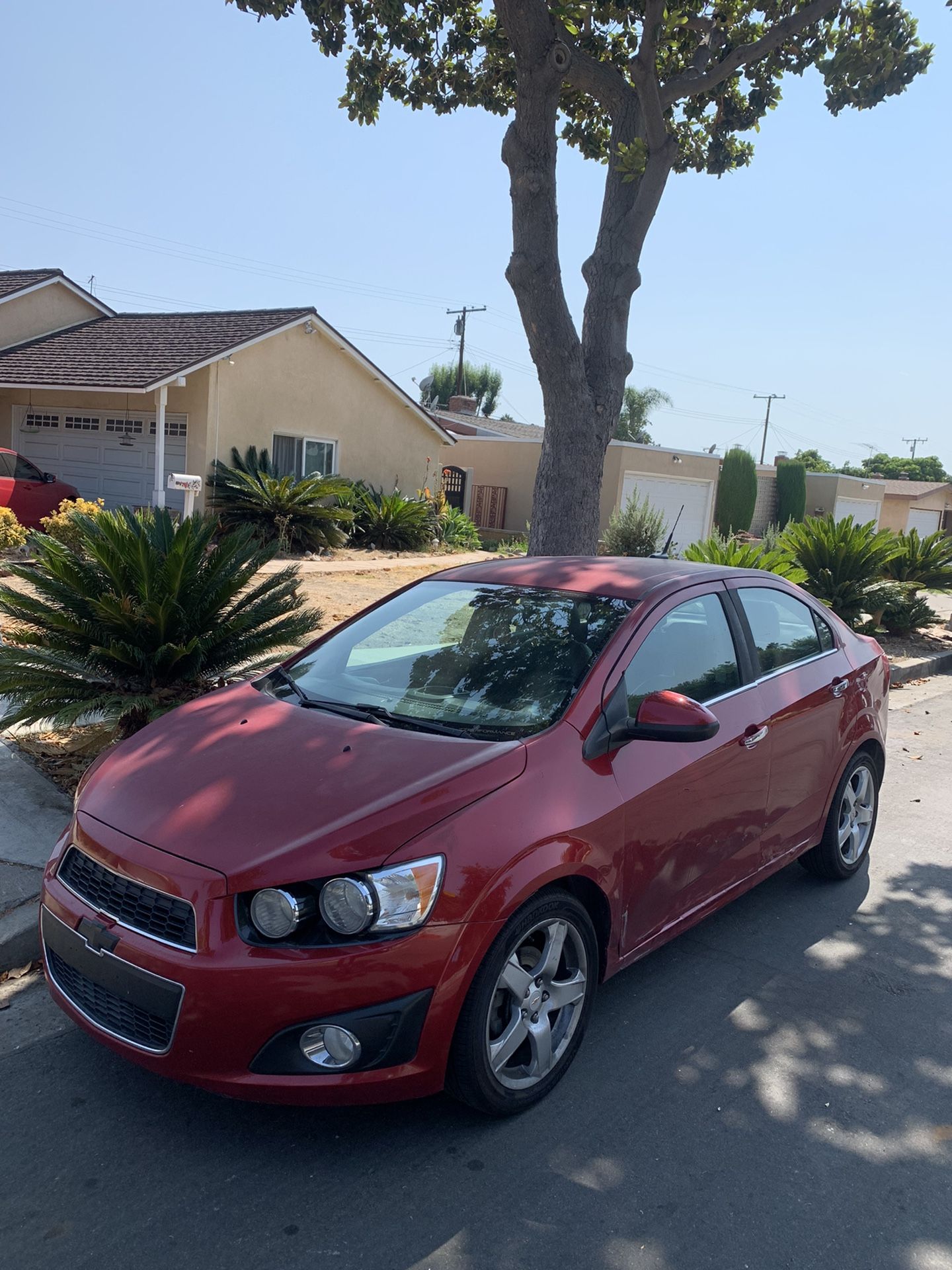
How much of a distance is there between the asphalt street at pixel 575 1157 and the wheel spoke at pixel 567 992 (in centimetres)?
31

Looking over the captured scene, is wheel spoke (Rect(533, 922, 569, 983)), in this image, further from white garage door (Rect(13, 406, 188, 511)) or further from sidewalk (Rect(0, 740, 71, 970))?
white garage door (Rect(13, 406, 188, 511))

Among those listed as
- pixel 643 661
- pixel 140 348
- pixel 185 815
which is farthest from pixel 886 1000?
pixel 140 348

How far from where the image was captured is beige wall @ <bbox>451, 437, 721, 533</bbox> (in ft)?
97.1

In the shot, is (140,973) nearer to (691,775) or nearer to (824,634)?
(691,775)

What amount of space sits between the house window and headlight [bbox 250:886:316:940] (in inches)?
718

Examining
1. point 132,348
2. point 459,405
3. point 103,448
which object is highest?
point 459,405

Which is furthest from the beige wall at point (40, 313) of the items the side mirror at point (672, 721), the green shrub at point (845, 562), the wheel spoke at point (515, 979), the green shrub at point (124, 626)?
the wheel spoke at point (515, 979)

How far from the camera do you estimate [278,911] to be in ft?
9.06

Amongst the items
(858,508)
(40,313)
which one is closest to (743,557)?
(40,313)

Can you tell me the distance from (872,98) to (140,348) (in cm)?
1449

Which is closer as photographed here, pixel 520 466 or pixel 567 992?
pixel 567 992

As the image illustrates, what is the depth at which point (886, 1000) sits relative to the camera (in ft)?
13.3

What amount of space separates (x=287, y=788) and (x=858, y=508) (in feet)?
131

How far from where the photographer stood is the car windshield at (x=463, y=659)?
3.59 metres
